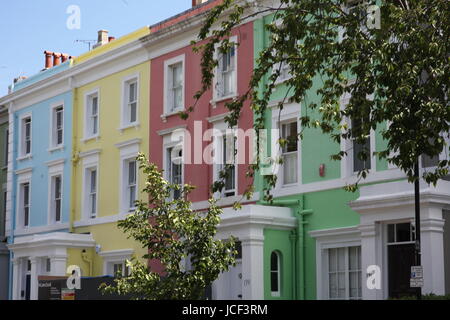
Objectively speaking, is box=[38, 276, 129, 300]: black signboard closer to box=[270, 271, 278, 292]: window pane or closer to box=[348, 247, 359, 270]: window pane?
box=[270, 271, 278, 292]: window pane

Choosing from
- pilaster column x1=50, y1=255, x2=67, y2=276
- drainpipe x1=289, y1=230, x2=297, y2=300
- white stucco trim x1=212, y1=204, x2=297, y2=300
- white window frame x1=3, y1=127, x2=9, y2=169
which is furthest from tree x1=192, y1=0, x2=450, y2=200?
white window frame x1=3, y1=127, x2=9, y2=169

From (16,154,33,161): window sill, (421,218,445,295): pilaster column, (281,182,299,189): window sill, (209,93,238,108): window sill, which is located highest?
(209,93,238,108): window sill

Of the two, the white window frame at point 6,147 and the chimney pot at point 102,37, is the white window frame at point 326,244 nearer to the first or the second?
the chimney pot at point 102,37

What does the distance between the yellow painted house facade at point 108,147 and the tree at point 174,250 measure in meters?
10.8

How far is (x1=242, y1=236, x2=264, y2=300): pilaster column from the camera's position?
81.0ft

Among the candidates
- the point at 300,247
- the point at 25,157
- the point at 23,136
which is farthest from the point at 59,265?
the point at 300,247

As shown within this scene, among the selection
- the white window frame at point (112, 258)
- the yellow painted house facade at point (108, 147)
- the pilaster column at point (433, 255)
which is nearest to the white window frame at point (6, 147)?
the yellow painted house facade at point (108, 147)

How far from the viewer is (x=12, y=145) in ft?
130

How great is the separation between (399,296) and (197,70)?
11.7 metres

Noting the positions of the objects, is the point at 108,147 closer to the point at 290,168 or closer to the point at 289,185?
the point at 290,168

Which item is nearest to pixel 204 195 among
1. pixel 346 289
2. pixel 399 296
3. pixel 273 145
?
pixel 273 145

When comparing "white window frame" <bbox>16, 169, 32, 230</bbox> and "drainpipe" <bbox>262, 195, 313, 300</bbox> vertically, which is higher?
"white window frame" <bbox>16, 169, 32, 230</bbox>

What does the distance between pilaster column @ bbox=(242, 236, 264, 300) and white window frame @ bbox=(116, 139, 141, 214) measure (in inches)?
323

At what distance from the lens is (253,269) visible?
81.5 feet
